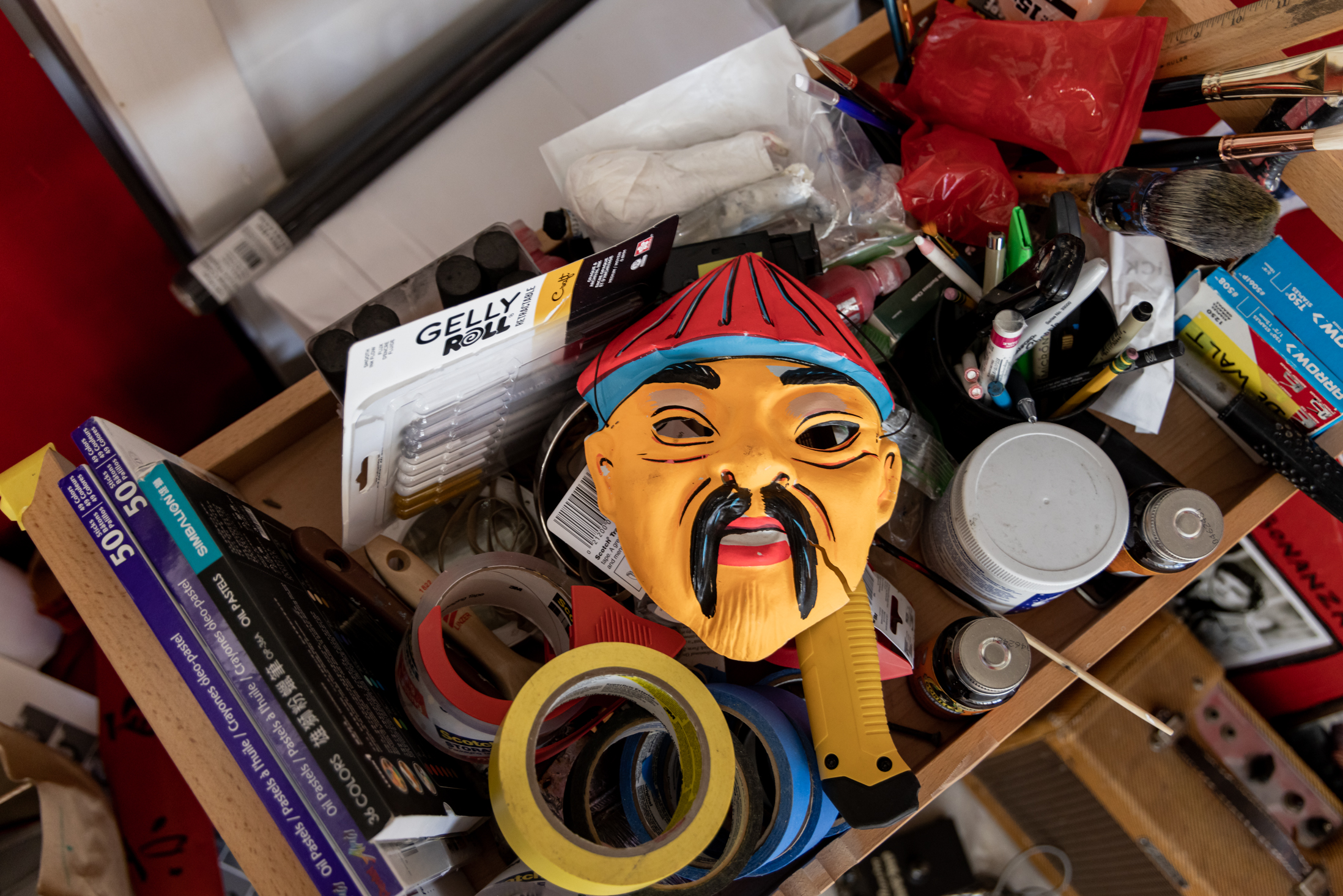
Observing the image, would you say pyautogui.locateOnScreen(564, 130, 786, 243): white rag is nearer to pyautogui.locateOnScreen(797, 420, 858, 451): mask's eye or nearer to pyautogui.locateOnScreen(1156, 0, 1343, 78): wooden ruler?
pyautogui.locateOnScreen(797, 420, 858, 451): mask's eye

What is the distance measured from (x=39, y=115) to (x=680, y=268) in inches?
24.6

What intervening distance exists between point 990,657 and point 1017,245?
1.05 ft

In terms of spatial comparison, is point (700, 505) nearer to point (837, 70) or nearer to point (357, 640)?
point (357, 640)

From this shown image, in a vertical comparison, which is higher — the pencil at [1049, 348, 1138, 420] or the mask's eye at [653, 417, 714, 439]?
the mask's eye at [653, 417, 714, 439]

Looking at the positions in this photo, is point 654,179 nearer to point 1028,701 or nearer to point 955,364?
point 955,364

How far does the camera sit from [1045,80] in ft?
2.19

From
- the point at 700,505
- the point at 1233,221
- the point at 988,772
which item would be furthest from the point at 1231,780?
the point at 700,505

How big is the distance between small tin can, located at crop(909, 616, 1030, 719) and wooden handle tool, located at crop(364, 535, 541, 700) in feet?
1.00

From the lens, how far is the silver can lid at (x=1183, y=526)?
0.57 metres

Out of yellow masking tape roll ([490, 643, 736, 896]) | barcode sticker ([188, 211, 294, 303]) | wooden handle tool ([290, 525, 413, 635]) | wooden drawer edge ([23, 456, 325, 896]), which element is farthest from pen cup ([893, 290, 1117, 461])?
barcode sticker ([188, 211, 294, 303])

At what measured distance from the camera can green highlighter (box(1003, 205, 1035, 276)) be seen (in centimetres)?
62

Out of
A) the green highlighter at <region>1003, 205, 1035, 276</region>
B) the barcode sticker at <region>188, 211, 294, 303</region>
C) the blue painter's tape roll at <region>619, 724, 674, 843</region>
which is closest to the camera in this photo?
the blue painter's tape roll at <region>619, 724, 674, 843</region>

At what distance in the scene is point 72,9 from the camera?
0.68 meters

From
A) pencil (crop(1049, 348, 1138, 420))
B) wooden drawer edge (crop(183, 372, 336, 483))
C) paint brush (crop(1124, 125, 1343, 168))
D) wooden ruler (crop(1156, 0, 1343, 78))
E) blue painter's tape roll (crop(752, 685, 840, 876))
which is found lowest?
blue painter's tape roll (crop(752, 685, 840, 876))
